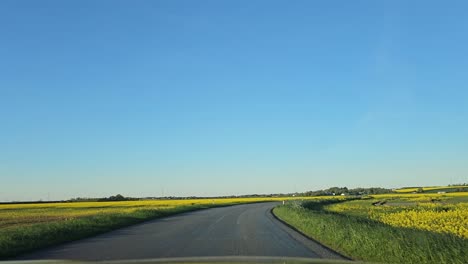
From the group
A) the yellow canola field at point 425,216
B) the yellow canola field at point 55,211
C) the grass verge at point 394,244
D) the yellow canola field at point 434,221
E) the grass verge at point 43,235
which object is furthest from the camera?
the yellow canola field at point 55,211

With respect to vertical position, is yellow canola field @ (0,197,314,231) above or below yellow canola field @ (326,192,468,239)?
above

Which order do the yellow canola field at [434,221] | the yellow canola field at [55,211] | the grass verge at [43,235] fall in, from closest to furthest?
the grass verge at [43,235] → the yellow canola field at [434,221] → the yellow canola field at [55,211]

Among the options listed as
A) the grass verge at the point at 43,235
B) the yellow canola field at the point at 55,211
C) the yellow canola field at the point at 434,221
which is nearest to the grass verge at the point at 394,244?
the yellow canola field at the point at 434,221

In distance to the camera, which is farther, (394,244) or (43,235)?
(43,235)

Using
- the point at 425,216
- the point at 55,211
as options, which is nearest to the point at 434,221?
the point at 425,216

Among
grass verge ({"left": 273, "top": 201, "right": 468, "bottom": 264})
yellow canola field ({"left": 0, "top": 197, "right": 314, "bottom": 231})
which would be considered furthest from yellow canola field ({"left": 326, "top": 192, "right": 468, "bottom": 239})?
yellow canola field ({"left": 0, "top": 197, "right": 314, "bottom": 231})

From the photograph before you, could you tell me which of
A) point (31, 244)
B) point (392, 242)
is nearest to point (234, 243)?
point (392, 242)

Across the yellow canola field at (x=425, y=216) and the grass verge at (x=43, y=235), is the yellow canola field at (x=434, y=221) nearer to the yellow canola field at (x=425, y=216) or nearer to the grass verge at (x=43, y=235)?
the yellow canola field at (x=425, y=216)

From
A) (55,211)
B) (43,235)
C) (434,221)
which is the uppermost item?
(55,211)

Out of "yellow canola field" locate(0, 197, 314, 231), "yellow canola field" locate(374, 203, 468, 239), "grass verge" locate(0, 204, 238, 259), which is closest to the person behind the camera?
"grass verge" locate(0, 204, 238, 259)

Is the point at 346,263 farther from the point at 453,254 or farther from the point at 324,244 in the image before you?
the point at 324,244

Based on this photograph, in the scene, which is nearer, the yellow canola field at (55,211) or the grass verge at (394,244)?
the grass verge at (394,244)

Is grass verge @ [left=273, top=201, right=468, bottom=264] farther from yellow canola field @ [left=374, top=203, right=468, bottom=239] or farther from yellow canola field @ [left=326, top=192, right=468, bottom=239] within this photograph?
yellow canola field @ [left=374, top=203, right=468, bottom=239]

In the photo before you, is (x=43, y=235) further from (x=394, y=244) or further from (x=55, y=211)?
(x=55, y=211)
